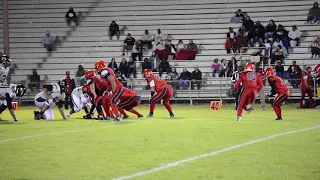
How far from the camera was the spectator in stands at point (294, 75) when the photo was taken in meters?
28.8

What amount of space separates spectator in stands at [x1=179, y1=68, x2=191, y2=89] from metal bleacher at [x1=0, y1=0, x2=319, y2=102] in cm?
106

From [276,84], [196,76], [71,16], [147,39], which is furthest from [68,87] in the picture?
[276,84]

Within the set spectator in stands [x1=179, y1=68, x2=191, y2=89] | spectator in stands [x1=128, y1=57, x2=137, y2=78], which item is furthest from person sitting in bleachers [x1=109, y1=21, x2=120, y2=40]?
spectator in stands [x1=179, y1=68, x2=191, y2=89]

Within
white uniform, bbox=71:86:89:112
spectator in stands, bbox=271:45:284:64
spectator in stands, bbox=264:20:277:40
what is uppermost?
spectator in stands, bbox=264:20:277:40

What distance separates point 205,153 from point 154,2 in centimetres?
2662

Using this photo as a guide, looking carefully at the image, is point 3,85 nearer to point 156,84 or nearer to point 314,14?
point 156,84

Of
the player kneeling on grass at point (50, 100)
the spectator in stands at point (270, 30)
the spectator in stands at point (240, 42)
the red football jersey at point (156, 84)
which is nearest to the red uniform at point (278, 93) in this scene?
the red football jersey at point (156, 84)

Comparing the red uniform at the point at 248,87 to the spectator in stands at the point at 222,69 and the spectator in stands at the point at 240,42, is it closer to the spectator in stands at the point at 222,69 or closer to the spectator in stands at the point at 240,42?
the spectator in stands at the point at 222,69

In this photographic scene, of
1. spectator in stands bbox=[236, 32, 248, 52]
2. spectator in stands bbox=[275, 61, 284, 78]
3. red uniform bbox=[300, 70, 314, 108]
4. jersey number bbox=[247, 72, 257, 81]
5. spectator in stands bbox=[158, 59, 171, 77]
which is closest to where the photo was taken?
jersey number bbox=[247, 72, 257, 81]

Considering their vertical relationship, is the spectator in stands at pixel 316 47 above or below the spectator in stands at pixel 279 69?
above

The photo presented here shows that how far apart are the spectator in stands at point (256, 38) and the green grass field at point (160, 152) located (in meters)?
15.9

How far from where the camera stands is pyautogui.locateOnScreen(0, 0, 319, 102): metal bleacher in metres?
33.1

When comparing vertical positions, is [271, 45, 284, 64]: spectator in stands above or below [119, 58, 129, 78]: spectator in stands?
above

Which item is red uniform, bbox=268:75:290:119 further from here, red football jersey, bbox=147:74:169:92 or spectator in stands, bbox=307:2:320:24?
spectator in stands, bbox=307:2:320:24
